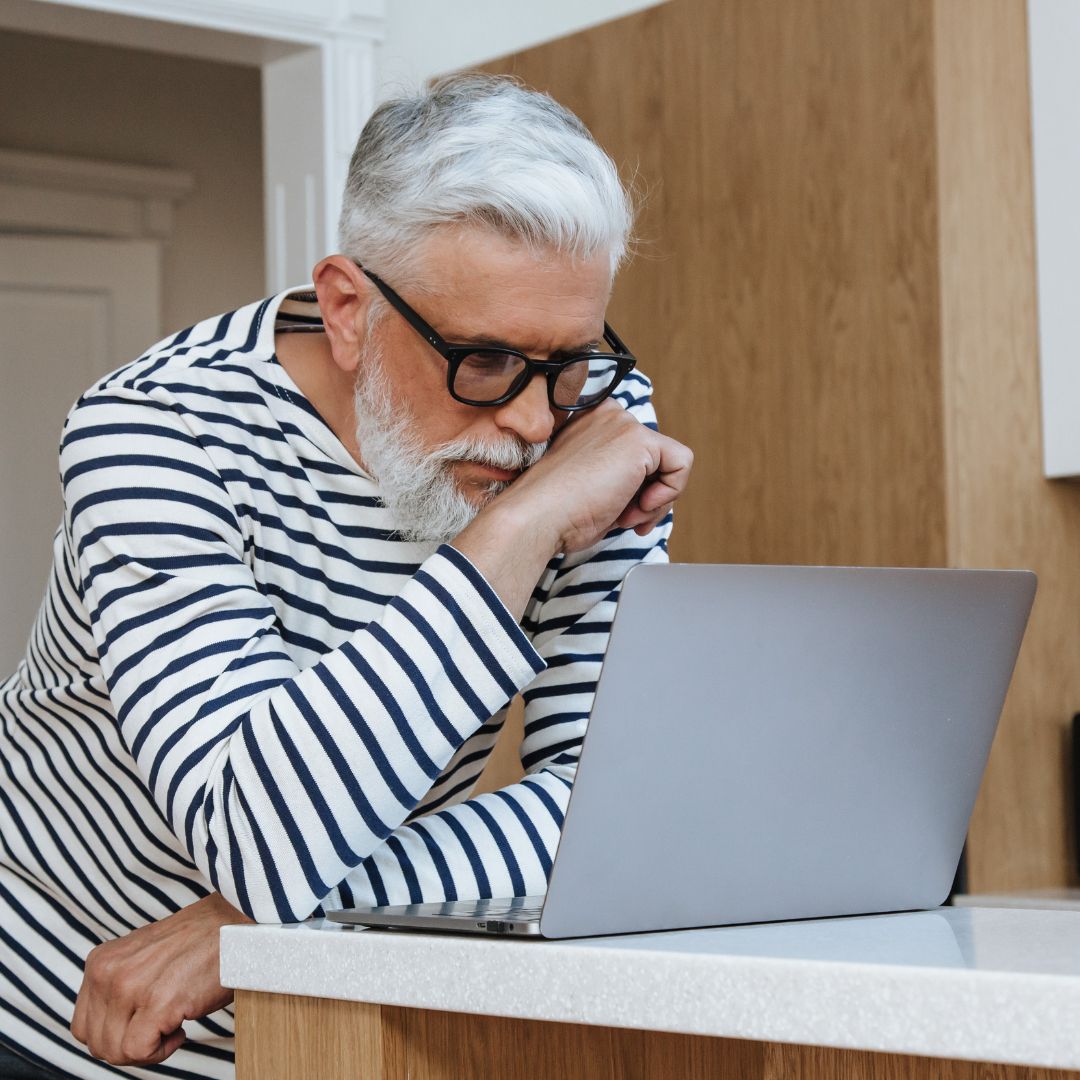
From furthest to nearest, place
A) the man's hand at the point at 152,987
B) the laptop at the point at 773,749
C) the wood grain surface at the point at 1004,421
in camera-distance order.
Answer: the wood grain surface at the point at 1004,421, the man's hand at the point at 152,987, the laptop at the point at 773,749

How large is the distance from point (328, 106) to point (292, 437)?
1911mm

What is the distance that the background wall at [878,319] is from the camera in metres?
2.22

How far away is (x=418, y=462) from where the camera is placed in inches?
43.0

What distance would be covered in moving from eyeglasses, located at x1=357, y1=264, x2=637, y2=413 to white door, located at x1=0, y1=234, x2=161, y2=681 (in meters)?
3.37

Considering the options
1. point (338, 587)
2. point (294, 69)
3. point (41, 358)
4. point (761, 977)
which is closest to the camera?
point (761, 977)

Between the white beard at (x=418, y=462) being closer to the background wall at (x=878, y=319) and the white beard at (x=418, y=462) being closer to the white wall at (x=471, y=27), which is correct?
the background wall at (x=878, y=319)

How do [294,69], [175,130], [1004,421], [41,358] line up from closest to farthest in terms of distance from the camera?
[1004,421], [294,69], [41,358], [175,130]

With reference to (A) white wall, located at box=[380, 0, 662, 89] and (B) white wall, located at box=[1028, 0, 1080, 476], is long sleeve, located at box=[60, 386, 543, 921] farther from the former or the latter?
(A) white wall, located at box=[380, 0, 662, 89]

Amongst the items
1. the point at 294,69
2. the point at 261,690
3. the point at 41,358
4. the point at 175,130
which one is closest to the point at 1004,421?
the point at 294,69

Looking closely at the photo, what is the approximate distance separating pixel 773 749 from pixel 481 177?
0.45m

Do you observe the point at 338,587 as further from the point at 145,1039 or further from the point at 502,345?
the point at 145,1039

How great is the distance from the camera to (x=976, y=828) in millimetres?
2209

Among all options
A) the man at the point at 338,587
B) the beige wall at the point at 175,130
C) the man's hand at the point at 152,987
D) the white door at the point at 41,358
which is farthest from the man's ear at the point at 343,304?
the beige wall at the point at 175,130

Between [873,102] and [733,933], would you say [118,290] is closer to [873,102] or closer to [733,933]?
[873,102]
